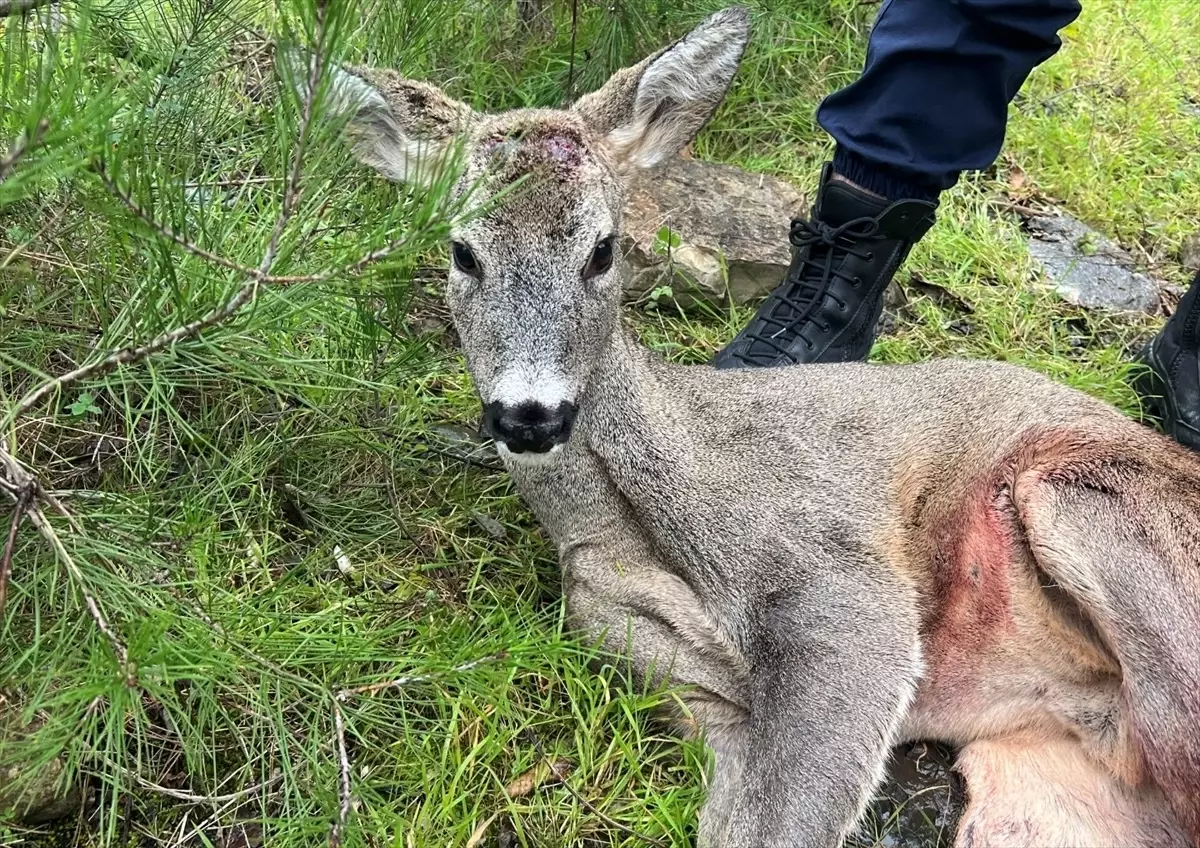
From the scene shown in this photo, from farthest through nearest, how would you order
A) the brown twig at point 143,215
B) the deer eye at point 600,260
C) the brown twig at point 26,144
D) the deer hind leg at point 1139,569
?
the deer eye at point 600,260
the deer hind leg at point 1139,569
the brown twig at point 143,215
the brown twig at point 26,144

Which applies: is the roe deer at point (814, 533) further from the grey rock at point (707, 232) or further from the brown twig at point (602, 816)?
the grey rock at point (707, 232)

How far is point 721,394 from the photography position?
3.34 metres

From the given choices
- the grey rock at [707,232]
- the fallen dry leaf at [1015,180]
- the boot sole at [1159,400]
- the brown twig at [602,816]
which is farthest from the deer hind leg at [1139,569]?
the fallen dry leaf at [1015,180]

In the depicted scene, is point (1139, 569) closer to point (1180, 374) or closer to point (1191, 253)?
point (1180, 374)

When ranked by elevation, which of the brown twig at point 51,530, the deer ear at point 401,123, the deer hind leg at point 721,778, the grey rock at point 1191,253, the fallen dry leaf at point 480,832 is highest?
the deer ear at point 401,123

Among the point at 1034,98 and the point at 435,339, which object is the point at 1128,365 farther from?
the point at 435,339

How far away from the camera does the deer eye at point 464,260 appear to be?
2740mm

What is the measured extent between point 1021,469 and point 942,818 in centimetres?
115

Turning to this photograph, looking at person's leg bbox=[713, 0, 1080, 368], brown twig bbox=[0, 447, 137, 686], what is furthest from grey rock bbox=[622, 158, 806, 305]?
brown twig bbox=[0, 447, 137, 686]

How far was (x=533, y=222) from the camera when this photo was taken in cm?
265

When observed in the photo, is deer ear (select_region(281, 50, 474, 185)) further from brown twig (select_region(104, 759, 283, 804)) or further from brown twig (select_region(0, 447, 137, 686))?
brown twig (select_region(104, 759, 283, 804))

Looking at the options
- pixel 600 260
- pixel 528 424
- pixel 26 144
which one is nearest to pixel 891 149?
pixel 600 260

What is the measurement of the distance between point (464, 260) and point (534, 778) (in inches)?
62.1

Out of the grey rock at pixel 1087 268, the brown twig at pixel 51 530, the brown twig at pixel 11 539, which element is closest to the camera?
the brown twig at pixel 11 539
